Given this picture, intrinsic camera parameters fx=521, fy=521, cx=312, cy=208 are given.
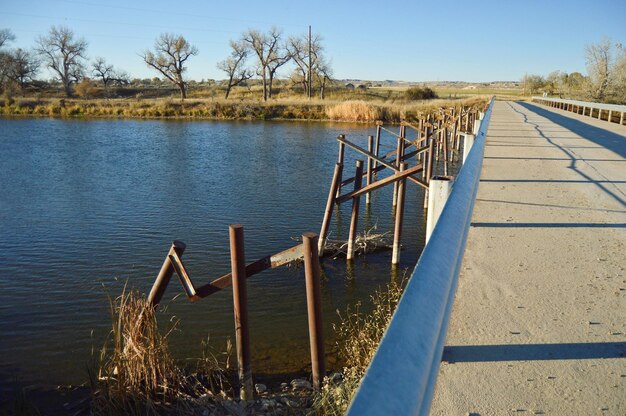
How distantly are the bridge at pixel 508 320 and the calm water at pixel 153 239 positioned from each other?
3729mm

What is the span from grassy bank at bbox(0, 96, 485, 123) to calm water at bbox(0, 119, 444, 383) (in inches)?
863

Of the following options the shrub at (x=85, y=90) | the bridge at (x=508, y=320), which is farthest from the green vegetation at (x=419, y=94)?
the bridge at (x=508, y=320)

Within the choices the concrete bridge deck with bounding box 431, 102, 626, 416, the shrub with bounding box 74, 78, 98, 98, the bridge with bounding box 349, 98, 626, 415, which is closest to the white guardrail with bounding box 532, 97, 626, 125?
the concrete bridge deck with bounding box 431, 102, 626, 416

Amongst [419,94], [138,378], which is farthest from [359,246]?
[419,94]

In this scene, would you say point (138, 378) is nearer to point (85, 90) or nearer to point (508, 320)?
point (508, 320)

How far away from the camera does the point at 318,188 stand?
1775 centimetres

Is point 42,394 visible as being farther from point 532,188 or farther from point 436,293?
point 532,188

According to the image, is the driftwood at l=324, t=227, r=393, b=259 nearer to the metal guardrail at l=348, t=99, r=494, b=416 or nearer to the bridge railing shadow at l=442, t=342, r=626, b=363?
the bridge railing shadow at l=442, t=342, r=626, b=363

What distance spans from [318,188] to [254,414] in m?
12.7

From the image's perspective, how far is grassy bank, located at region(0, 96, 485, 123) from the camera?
47503 millimetres

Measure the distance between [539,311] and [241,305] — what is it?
10.7 feet

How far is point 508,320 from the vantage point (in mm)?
2977

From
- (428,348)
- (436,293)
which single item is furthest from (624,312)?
(428,348)

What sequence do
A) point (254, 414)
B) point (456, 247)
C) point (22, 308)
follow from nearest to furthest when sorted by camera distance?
point (456, 247)
point (254, 414)
point (22, 308)
